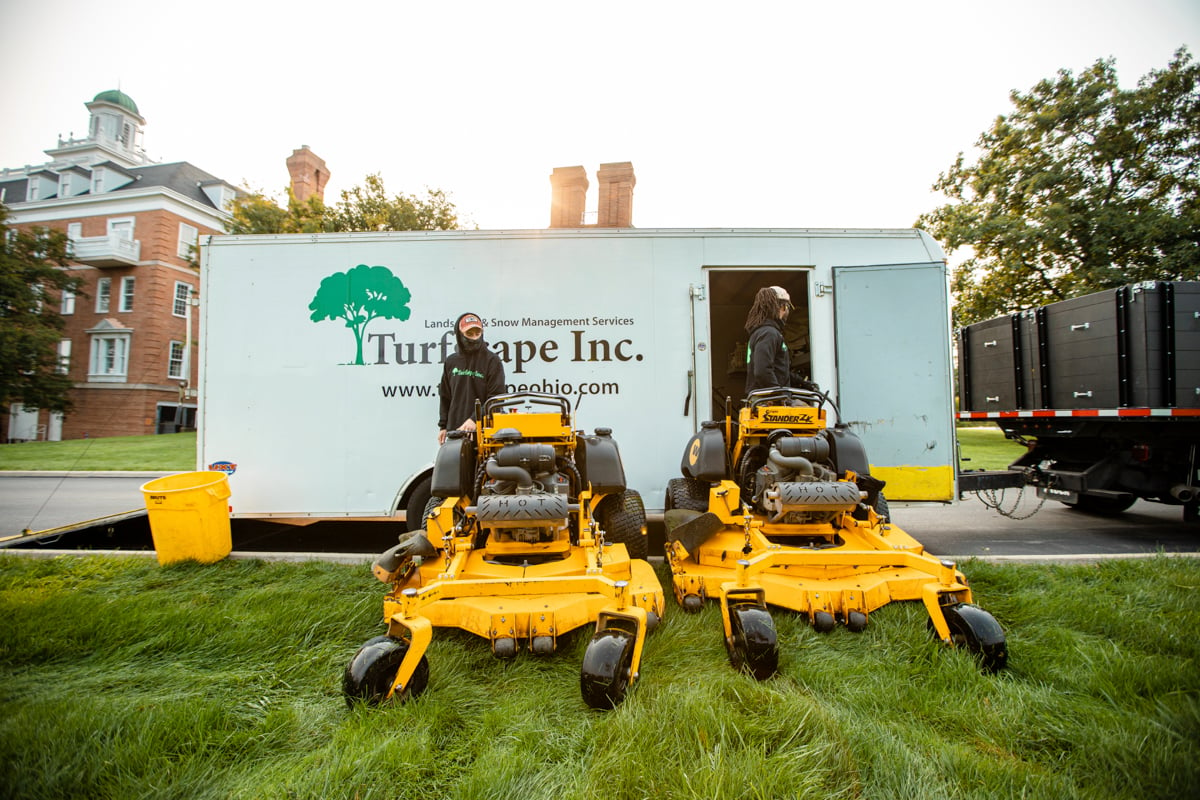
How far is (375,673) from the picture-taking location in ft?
6.55

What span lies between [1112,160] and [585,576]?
2237 cm

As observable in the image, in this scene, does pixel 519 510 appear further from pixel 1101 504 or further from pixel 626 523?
pixel 1101 504

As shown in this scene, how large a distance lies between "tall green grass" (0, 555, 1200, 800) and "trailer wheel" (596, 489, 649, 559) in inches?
32.4

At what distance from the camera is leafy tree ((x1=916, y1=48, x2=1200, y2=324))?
48.2ft

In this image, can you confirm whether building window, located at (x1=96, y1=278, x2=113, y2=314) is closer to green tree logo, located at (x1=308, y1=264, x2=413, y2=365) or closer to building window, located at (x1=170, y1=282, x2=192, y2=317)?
building window, located at (x1=170, y1=282, x2=192, y2=317)

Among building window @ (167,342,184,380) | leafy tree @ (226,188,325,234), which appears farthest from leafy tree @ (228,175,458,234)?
building window @ (167,342,184,380)

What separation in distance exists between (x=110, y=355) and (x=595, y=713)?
80.6 ft

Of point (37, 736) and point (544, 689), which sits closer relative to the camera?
point (37, 736)

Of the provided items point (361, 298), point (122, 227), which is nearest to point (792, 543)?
point (361, 298)

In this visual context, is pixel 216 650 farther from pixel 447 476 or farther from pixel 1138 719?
pixel 1138 719

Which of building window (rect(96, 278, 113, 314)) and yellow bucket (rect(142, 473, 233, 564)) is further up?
building window (rect(96, 278, 113, 314))

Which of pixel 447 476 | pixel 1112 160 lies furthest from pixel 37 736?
pixel 1112 160

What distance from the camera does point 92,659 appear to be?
2.56 meters

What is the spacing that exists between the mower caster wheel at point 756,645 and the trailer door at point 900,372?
3.04 metres
